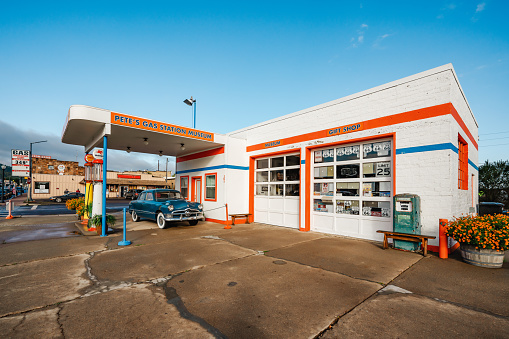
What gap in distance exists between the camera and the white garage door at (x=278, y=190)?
35.2 feet

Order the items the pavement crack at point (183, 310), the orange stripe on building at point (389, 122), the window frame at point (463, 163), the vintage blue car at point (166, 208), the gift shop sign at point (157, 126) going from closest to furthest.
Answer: the pavement crack at point (183, 310)
the orange stripe on building at point (389, 122)
the window frame at point (463, 163)
the gift shop sign at point (157, 126)
the vintage blue car at point (166, 208)

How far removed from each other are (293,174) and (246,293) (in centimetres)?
725

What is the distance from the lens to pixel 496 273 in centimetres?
505

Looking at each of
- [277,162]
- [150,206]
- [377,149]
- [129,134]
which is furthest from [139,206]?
[377,149]

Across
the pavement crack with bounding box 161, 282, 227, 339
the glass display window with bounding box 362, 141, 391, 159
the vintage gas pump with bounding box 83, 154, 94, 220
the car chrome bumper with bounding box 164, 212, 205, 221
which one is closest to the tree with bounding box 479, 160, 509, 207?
the glass display window with bounding box 362, 141, 391, 159

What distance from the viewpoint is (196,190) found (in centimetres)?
1462

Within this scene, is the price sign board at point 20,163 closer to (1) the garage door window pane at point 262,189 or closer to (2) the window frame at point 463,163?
(1) the garage door window pane at point 262,189

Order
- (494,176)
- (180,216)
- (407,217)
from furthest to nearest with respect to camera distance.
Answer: (494,176) < (180,216) < (407,217)

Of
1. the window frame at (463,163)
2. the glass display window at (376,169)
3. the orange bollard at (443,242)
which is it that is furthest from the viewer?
the window frame at (463,163)

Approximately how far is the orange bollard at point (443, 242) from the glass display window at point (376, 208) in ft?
5.01

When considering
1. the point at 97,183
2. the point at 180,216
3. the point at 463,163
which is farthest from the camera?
the point at 180,216

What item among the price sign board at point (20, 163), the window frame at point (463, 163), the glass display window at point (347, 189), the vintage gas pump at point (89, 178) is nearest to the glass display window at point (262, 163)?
the glass display window at point (347, 189)

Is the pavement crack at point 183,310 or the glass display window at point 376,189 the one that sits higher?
the glass display window at point 376,189

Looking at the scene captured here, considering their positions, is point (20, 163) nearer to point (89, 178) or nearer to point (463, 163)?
point (89, 178)
